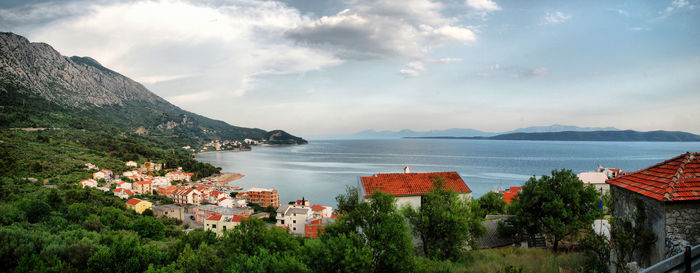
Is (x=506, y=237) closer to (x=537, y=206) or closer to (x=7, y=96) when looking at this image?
(x=537, y=206)

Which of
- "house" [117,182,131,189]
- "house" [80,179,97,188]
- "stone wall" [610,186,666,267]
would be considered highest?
"stone wall" [610,186,666,267]

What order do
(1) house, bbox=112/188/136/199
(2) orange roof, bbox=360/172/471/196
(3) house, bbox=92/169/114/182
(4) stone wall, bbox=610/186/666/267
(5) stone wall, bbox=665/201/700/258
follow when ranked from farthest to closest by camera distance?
(3) house, bbox=92/169/114/182
(1) house, bbox=112/188/136/199
(2) orange roof, bbox=360/172/471/196
(4) stone wall, bbox=610/186/666/267
(5) stone wall, bbox=665/201/700/258

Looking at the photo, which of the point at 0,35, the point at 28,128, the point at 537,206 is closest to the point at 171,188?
the point at 28,128

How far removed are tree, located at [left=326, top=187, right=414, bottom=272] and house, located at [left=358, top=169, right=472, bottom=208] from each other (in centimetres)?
449

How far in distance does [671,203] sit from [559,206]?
25.8ft

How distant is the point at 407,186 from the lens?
15.2m

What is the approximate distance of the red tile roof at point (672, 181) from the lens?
559 centimetres

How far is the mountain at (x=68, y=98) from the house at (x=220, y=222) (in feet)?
204

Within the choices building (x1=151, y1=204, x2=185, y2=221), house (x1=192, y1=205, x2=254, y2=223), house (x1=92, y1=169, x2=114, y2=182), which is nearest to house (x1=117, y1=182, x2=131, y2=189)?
house (x1=92, y1=169, x2=114, y2=182)

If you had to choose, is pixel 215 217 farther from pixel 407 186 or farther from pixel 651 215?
pixel 651 215

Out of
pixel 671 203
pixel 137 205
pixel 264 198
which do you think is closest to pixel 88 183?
pixel 137 205

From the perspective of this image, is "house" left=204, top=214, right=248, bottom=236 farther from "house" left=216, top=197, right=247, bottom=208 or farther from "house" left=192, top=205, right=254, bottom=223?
"house" left=216, top=197, right=247, bottom=208

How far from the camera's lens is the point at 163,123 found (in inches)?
6201

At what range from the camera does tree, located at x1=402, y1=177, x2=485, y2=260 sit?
38.7ft
